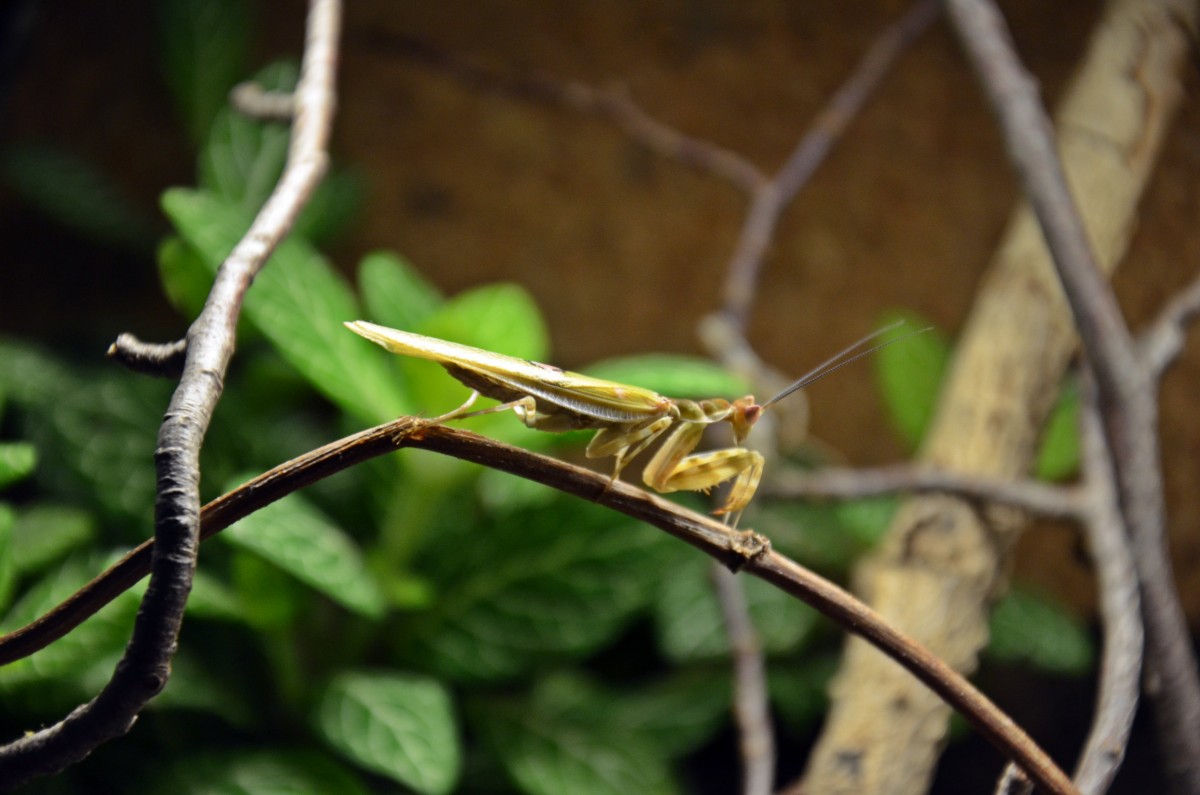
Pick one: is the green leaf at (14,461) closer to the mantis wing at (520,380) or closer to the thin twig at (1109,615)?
the mantis wing at (520,380)

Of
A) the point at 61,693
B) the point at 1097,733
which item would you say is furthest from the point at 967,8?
the point at 61,693

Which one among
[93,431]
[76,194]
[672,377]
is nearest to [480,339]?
[672,377]

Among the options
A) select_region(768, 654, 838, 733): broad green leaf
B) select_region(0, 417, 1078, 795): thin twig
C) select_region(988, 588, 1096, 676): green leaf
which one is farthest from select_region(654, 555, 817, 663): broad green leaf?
select_region(0, 417, 1078, 795): thin twig

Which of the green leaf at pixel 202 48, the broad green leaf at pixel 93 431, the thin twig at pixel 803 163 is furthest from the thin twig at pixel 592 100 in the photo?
the broad green leaf at pixel 93 431

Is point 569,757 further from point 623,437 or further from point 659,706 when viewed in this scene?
point 623,437

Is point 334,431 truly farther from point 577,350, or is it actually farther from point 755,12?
point 755,12

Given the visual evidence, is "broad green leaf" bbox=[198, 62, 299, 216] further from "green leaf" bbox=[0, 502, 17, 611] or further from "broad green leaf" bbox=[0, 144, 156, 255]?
"green leaf" bbox=[0, 502, 17, 611]
